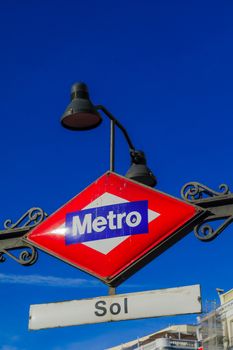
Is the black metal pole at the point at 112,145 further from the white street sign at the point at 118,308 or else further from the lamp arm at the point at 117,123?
the white street sign at the point at 118,308

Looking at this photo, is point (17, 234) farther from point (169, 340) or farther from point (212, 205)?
point (169, 340)

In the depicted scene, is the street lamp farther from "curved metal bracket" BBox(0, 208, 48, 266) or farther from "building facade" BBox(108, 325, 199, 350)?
"building facade" BBox(108, 325, 199, 350)

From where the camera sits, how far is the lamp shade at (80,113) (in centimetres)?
659

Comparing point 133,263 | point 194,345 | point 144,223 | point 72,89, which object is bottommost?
point 133,263

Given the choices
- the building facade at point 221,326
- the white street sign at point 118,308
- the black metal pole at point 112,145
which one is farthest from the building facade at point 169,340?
the white street sign at point 118,308

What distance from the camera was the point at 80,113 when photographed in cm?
657

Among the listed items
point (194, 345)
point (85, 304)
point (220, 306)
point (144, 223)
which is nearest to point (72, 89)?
point (144, 223)

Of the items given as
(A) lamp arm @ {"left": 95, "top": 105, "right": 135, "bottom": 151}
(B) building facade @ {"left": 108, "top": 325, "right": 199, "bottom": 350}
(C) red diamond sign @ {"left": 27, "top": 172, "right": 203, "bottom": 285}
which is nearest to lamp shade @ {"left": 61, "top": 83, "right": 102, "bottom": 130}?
(A) lamp arm @ {"left": 95, "top": 105, "right": 135, "bottom": 151}

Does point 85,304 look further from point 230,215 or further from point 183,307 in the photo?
point 230,215

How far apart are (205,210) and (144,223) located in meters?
0.55

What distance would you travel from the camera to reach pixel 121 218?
5.80 metres

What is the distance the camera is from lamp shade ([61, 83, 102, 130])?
6.59m

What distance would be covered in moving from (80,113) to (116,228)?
1.41m

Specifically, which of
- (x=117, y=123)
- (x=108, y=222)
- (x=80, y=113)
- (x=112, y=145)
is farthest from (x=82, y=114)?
(x=108, y=222)
